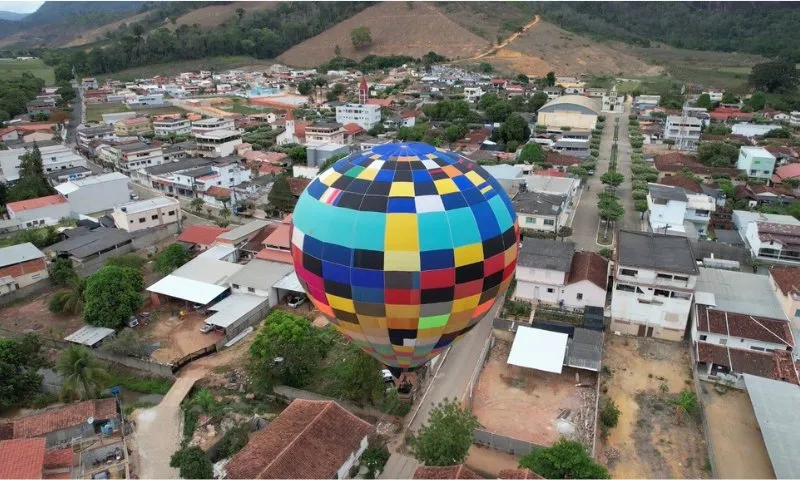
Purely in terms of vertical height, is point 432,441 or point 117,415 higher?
point 432,441

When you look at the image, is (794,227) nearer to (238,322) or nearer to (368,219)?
(368,219)

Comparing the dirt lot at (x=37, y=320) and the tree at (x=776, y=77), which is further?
the tree at (x=776, y=77)

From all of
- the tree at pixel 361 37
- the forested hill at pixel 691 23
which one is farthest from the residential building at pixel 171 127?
the forested hill at pixel 691 23

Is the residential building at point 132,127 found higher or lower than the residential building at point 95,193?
higher

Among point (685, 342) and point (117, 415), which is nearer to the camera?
point (117, 415)

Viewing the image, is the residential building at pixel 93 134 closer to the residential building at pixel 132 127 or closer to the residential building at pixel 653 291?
the residential building at pixel 132 127

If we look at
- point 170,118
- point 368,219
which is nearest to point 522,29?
point 170,118

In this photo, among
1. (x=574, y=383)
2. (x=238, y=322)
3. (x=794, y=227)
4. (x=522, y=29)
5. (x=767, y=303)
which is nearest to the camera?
(x=574, y=383)
